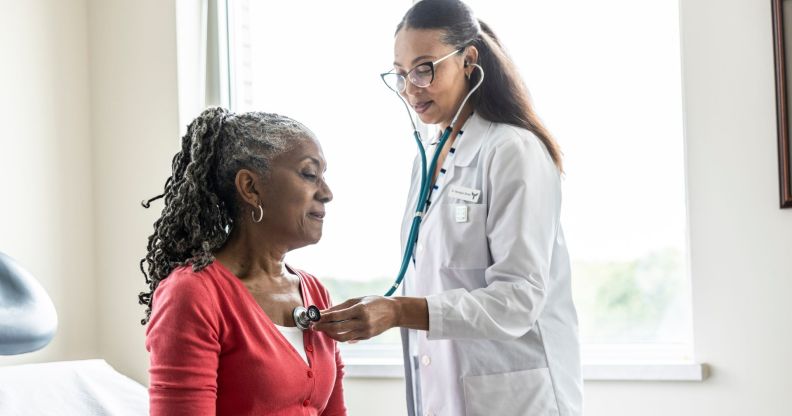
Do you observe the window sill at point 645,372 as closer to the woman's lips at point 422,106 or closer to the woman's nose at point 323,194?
the woman's lips at point 422,106

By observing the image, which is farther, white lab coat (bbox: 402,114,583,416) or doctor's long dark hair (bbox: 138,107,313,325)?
white lab coat (bbox: 402,114,583,416)

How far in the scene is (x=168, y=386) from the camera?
1244mm

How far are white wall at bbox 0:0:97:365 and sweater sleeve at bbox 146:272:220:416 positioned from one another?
1819 mm

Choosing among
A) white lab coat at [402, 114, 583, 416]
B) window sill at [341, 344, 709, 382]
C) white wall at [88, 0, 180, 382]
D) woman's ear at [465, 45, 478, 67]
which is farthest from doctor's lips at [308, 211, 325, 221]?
white wall at [88, 0, 180, 382]

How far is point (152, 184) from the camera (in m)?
3.16

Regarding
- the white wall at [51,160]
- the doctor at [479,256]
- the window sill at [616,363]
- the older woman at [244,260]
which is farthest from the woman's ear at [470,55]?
Result: the white wall at [51,160]

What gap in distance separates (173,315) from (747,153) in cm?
181

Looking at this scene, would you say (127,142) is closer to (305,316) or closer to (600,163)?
(600,163)

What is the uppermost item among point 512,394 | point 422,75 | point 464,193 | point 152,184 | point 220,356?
point 422,75

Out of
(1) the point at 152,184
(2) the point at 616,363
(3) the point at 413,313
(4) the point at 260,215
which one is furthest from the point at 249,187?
(1) the point at 152,184

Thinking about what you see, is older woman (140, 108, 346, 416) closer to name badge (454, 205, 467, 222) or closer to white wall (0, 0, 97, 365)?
name badge (454, 205, 467, 222)

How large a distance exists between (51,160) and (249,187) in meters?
1.90

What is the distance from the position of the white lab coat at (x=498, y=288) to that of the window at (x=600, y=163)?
89 cm

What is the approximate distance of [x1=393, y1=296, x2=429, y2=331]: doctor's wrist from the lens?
60.3 inches
